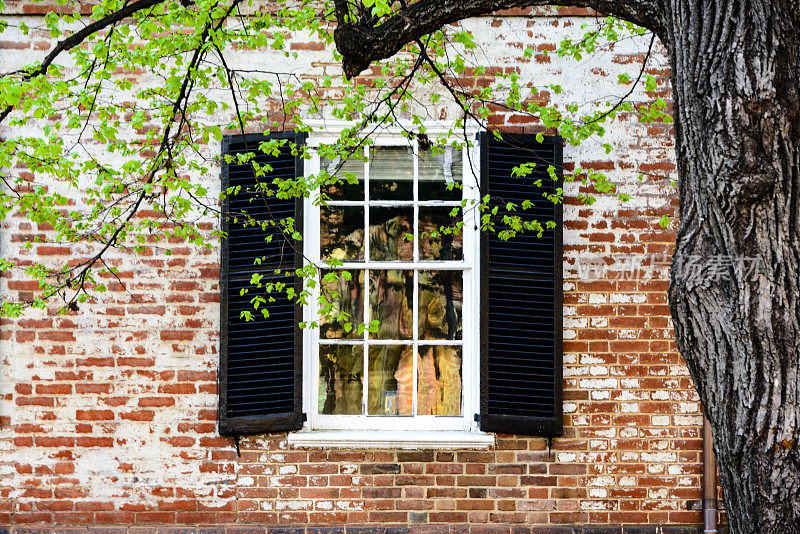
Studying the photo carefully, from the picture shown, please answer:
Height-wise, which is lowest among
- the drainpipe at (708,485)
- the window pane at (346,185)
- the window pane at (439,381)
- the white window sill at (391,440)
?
the drainpipe at (708,485)

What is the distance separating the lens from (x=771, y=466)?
8.03 feet

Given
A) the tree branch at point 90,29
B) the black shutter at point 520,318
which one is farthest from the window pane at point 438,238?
the tree branch at point 90,29

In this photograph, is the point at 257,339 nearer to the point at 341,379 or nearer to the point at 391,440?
the point at 341,379

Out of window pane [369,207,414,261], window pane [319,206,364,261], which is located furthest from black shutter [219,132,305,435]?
window pane [369,207,414,261]

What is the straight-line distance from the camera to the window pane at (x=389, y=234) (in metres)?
5.25

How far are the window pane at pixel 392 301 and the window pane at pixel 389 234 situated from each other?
11 centimetres

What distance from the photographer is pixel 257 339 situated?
504 centimetres

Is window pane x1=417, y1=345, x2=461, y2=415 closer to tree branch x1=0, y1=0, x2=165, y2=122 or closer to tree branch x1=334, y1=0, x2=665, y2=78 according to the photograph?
tree branch x1=334, y1=0, x2=665, y2=78

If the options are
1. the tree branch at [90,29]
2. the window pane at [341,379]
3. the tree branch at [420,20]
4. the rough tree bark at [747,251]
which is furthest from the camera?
the window pane at [341,379]

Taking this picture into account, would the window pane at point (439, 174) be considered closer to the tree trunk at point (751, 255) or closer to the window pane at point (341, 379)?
the window pane at point (341, 379)

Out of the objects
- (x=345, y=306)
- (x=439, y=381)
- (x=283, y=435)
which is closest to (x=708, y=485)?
(x=439, y=381)

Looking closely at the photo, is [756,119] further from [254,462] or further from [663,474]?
[254,462]

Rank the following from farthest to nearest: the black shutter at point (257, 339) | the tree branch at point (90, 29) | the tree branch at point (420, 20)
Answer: the black shutter at point (257, 339) → the tree branch at point (90, 29) → the tree branch at point (420, 20)

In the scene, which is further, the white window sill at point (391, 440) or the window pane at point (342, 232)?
the window pane at point (342, 232)
